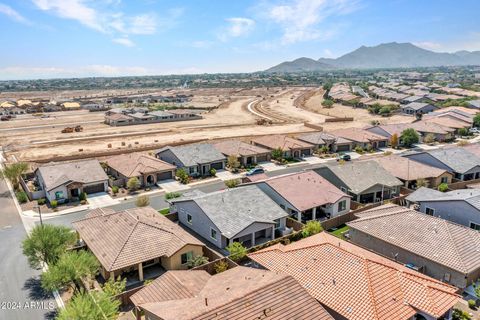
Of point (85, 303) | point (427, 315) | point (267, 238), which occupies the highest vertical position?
point (85, 303)

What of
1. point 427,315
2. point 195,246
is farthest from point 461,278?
point 195,246

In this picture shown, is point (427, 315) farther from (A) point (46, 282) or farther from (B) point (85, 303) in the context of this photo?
(A) point (46, 282)

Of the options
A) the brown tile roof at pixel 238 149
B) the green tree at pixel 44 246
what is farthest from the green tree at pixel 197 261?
the brown tile roof at pixel 238 149

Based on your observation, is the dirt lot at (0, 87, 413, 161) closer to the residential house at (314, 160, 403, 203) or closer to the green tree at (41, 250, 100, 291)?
the residential house at (314, 160, 403, 203)

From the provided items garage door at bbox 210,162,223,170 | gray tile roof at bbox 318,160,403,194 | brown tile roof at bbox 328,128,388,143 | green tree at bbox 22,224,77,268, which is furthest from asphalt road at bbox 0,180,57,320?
brown tile roof at bbox 328,128,388,143

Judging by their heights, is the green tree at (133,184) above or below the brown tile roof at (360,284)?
below

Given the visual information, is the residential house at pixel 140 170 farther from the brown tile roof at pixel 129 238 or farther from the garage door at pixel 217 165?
the brown tile roof at pixel 129 238

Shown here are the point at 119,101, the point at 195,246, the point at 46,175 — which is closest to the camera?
the point at 195,246
